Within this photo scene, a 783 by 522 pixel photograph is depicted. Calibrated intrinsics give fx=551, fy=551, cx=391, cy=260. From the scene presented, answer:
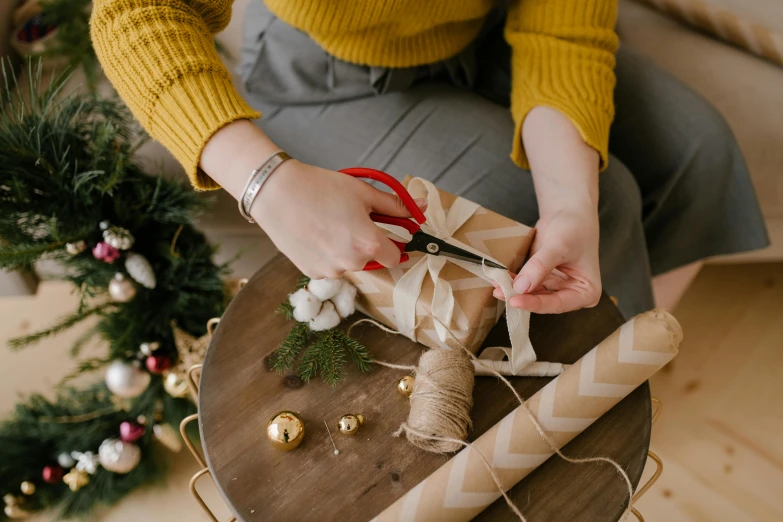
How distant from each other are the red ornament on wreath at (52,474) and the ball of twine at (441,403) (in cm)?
83

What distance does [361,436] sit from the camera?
0.60 meters

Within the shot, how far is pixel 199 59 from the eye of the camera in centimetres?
60

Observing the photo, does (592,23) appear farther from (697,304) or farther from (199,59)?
(697,304)

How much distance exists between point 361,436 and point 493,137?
466mm

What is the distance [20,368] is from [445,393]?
1.24 metres

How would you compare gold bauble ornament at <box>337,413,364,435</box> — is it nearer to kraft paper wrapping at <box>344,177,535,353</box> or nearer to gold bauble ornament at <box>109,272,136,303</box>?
kraft paper wrapping at <box>344,177,535,353</box>

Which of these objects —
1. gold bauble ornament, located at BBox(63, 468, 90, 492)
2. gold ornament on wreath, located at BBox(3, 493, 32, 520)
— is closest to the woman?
gold bauble ornament, located at BBox(63, 468, 90, 492)

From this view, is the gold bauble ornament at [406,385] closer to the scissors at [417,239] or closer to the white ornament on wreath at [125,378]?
the scissors at [417,239]

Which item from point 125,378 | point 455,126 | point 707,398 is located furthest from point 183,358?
point 707,398

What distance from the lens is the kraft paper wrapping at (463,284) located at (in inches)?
24.0

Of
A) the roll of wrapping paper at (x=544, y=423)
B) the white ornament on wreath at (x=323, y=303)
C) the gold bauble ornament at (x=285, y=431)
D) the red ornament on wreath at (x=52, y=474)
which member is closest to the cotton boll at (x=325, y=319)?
the white ornament on wreath at (x=323, y=303)

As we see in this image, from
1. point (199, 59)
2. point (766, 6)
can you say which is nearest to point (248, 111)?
point (199, 59)

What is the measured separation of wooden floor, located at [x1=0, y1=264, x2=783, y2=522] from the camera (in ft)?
3.58

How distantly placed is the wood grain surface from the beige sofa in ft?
1.52
